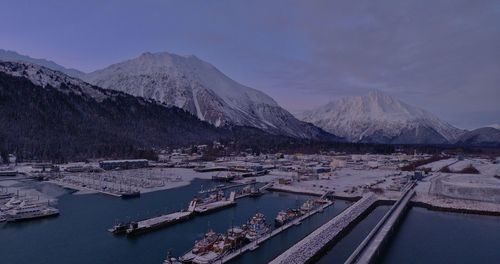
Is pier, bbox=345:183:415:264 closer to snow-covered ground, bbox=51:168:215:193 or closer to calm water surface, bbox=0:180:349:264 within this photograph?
calm water surface, bbox=0:180:349:264

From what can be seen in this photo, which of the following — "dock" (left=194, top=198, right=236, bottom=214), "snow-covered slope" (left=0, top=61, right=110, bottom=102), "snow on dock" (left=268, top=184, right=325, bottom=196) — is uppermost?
"snow-covered slope" (left=0, top=61, right=110, bottom=102)

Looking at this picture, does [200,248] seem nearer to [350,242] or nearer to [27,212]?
[350,242]

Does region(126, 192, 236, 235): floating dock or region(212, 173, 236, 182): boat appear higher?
region(212, 173, 236, 182): boat

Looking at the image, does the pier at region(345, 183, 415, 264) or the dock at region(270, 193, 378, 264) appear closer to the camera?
the dock at region(270, 193, 378, 264)

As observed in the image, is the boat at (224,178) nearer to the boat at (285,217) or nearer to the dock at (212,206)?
the dock at (212,206)

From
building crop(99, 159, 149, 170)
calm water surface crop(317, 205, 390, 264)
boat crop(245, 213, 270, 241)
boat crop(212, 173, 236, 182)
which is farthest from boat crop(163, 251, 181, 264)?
building crop(99, 159, 149, 170)

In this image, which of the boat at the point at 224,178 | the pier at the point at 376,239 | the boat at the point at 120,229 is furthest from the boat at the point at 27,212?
the boat at the point at 224,178

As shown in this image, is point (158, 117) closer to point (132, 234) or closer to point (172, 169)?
point (172, 169)
